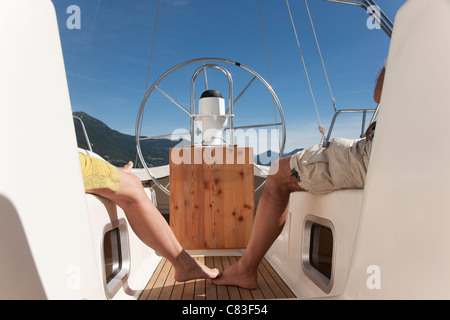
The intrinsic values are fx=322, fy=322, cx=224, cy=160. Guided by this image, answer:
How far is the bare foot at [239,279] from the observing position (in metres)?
1.06

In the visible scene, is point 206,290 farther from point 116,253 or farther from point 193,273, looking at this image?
point 116,253

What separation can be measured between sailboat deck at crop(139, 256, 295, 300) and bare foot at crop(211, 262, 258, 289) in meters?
0.01

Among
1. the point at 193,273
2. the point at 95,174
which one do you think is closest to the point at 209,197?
the point at 193,273

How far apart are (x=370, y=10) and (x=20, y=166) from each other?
1982mm

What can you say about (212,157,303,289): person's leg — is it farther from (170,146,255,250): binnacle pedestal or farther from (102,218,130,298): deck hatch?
(170,146,255,250): binnacle pedestal

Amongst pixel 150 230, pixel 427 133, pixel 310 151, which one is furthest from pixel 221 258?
pixel 427 133

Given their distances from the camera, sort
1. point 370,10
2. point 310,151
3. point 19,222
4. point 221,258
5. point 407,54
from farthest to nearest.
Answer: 1. point 370,10
2. point 221,258
3. point 310,151
4. point 407,54
5. point 19,222

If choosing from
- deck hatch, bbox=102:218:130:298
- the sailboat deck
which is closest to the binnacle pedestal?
the sailboat deck

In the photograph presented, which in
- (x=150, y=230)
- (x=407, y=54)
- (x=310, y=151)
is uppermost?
(x=407, y=54)

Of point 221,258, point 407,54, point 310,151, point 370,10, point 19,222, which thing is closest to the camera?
point 19,222

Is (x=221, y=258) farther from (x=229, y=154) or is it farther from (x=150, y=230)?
(x=150, y=230)

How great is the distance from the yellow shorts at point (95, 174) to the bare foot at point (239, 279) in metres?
0.50

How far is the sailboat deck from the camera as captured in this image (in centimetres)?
100

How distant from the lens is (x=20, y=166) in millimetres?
365
